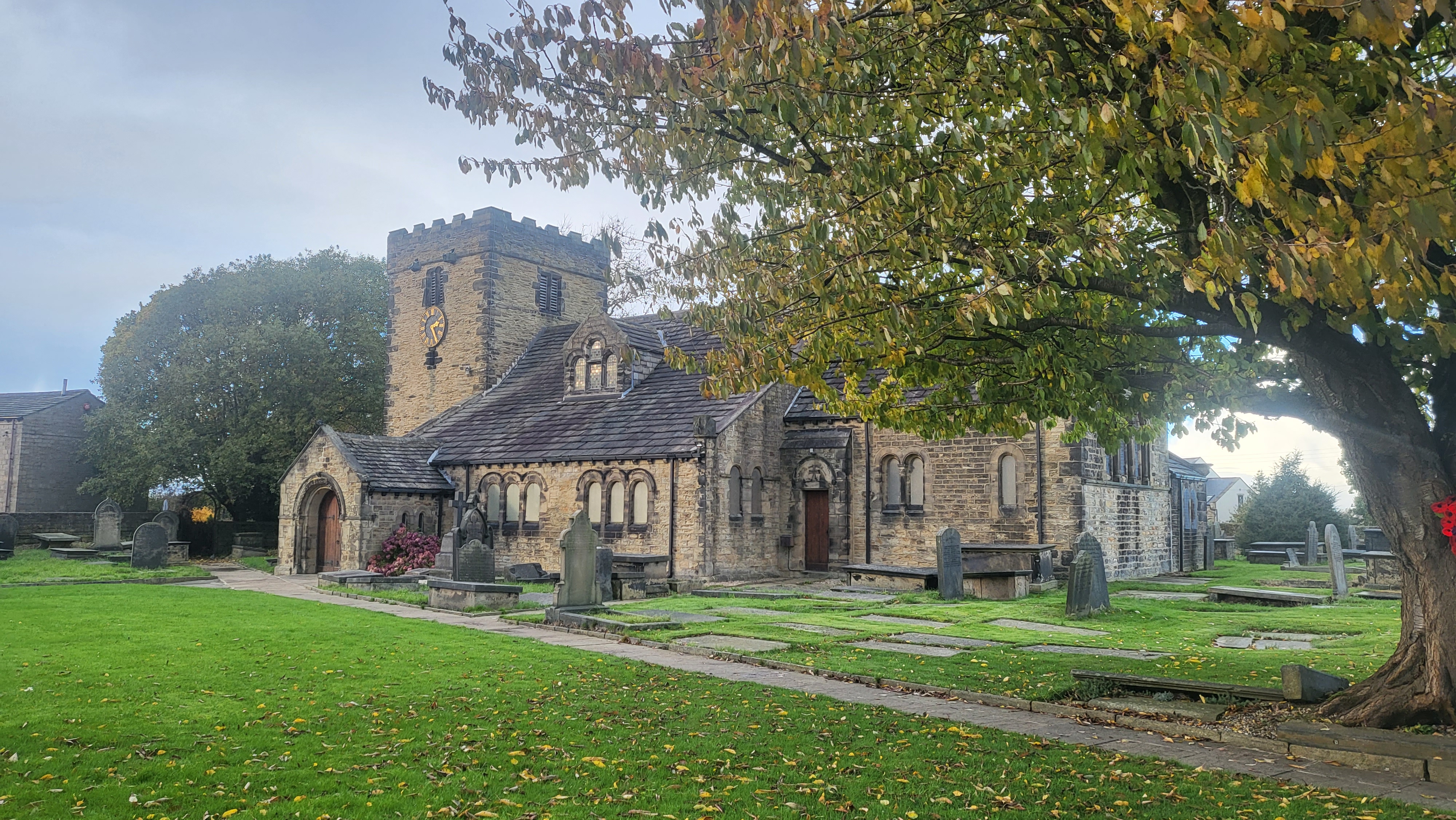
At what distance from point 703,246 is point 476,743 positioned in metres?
5.35

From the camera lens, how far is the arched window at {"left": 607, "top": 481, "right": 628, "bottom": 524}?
2797cm

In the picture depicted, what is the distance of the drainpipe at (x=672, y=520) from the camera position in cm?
2667

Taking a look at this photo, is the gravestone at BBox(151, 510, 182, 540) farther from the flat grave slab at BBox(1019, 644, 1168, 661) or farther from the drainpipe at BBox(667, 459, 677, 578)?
the flat grave slab at BBox(1019, 644, 1168, 661)

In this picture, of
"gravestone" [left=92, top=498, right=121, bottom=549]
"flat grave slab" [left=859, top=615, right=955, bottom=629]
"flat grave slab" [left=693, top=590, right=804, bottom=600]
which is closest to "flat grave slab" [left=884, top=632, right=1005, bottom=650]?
"flat grave slab" [left=859, top=615, right=955, bottom=629]

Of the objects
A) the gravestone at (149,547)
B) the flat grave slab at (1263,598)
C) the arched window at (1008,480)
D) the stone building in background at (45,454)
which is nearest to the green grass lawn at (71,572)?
the gravestone at (149,547)

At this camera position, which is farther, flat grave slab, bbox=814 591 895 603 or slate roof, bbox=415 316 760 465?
slate roof, bbox=415 316 760 465

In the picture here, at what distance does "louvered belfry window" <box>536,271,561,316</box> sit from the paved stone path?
26.1 meters

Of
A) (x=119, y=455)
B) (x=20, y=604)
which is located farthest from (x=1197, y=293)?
(x=119, y=455)

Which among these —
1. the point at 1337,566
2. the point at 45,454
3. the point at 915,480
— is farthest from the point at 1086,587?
the point at 45,454

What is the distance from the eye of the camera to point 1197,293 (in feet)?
28.5

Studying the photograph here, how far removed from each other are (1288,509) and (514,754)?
40526 millimetres

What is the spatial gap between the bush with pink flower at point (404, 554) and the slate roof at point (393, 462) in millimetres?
1522

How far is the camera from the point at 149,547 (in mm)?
28750

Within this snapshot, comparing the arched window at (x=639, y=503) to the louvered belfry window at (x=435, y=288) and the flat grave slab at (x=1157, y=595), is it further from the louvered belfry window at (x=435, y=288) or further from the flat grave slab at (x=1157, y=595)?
the louvered belfry window at (x=435, y=288)
